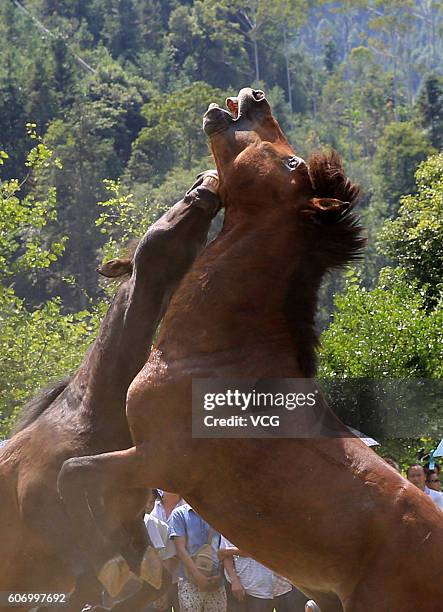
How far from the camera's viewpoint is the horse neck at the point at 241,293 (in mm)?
4488

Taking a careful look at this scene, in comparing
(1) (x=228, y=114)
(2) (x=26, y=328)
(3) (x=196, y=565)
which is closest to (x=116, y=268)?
(1) (x=228, y=114)

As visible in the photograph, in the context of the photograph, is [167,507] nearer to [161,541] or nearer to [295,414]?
[161,541]

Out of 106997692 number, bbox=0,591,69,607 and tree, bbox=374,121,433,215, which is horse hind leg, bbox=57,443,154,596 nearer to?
106997692 number, bbox=0,591,69,607

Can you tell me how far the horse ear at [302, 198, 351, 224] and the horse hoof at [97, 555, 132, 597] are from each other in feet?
6.02

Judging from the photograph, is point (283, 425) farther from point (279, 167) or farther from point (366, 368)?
point (366, 368)

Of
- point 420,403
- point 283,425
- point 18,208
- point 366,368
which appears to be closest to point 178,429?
point 283,425

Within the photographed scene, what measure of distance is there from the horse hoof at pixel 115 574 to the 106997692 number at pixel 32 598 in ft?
1.84

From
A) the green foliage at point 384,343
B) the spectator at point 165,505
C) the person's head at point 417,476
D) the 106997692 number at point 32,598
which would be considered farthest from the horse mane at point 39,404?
the green foliage at point 384,343

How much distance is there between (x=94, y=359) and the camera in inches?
213

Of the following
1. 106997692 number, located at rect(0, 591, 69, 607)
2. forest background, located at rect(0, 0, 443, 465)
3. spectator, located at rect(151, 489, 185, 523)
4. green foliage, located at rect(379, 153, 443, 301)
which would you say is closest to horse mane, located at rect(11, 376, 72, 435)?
106997692 number, located at rect(0, 591, 69, 607)

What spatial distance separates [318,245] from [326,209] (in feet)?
0.63

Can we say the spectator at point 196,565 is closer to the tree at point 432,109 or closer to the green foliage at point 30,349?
the green foliage at point 30,349

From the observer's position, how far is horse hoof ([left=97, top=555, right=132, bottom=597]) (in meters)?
4.89

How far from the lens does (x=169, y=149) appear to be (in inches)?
2382
